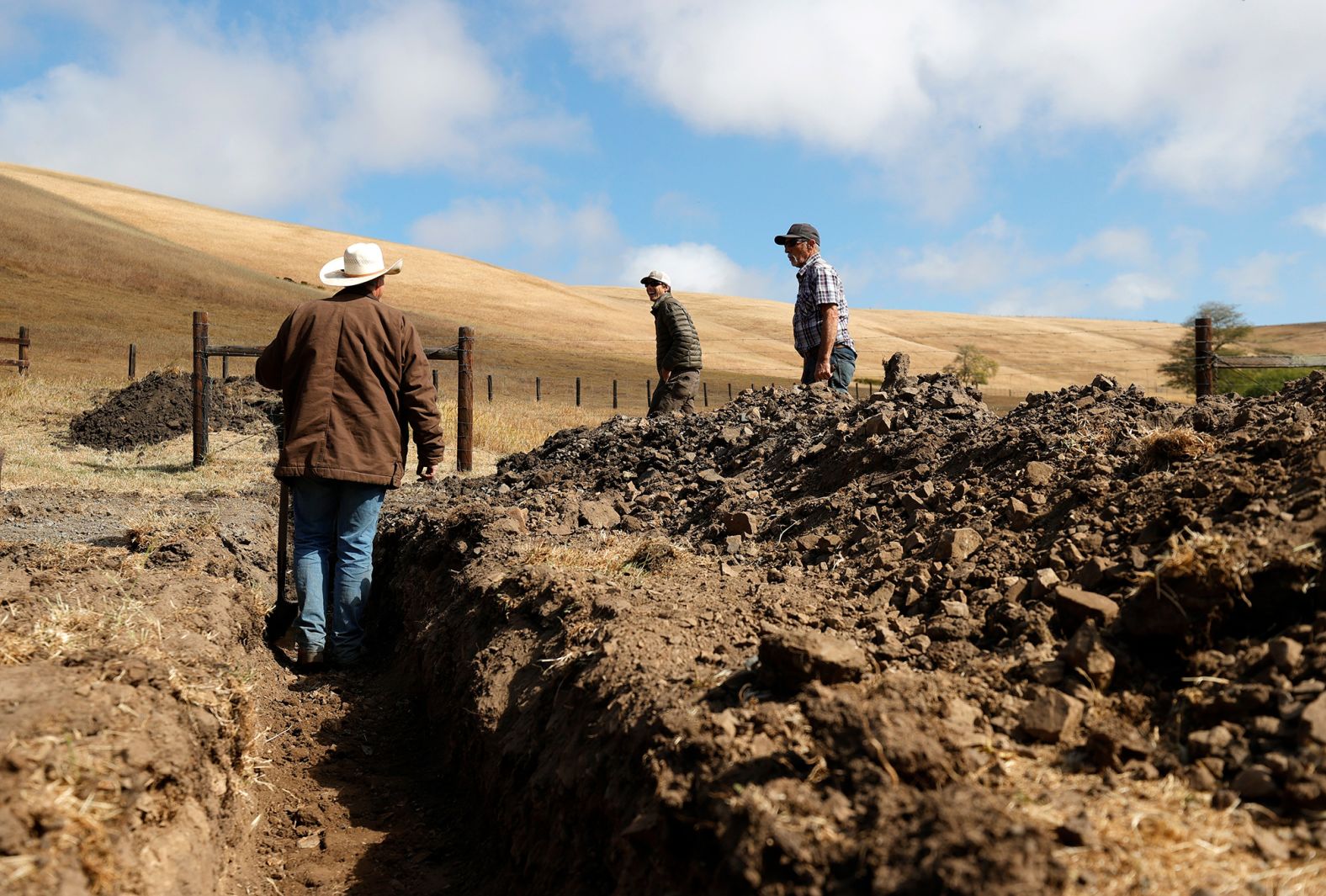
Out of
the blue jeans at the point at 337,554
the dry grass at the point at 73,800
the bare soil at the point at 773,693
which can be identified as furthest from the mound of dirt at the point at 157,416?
the dry grass at the point at 73,800

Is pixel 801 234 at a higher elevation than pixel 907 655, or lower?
higher

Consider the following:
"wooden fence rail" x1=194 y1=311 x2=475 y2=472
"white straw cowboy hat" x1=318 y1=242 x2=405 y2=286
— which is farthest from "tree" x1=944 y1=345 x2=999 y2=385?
"white straw cowboy hat" x1=318 y1=242 x2=405 y2=286

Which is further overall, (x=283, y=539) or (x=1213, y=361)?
(x=1213, y=361)

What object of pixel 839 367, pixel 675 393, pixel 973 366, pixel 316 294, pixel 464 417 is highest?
pixel 316 294

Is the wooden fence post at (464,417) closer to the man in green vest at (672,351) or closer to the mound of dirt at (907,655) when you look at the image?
the man in green vest at (672,351)

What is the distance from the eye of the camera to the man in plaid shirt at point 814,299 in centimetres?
810

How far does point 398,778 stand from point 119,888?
2.02 m

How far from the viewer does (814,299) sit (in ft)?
26.8

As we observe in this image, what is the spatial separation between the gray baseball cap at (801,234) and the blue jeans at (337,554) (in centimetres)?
405

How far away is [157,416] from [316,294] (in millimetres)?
35881

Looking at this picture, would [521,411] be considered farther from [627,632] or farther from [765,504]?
[627,632]

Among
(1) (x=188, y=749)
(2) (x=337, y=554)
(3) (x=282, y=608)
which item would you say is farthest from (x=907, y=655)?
(3) (x=282, y=608)

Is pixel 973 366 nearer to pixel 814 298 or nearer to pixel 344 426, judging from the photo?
pixel 814 298

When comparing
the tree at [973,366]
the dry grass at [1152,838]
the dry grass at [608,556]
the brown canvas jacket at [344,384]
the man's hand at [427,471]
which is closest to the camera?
the dry grass at [1152,838]
